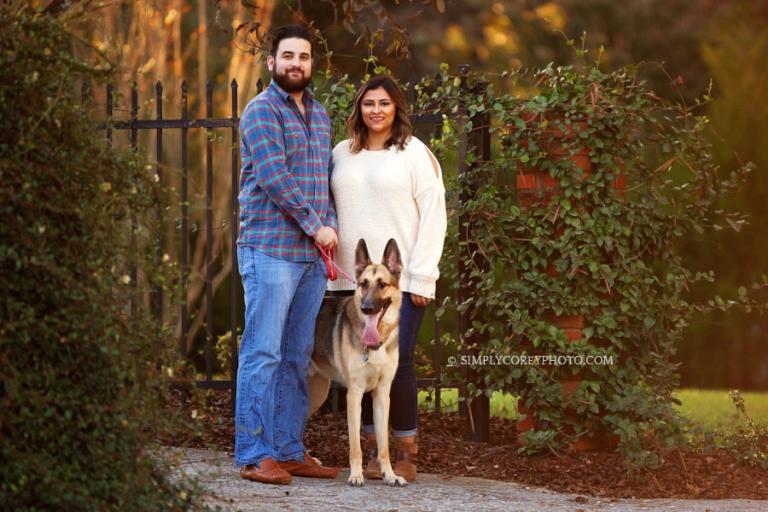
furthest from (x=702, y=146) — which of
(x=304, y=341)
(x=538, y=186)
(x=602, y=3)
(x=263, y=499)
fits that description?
(x=602, y=3)

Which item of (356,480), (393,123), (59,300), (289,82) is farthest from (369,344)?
(59,300)

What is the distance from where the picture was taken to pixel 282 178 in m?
5.41

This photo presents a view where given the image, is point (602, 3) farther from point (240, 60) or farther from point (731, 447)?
point (731, 447)

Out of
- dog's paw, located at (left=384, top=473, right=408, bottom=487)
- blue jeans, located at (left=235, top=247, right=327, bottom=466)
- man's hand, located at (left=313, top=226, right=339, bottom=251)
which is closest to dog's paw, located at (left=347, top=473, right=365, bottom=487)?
dog's paw, located at (left=384, top=473, right=408, bottom=487)

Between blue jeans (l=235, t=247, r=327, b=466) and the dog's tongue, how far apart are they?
0.37 metres

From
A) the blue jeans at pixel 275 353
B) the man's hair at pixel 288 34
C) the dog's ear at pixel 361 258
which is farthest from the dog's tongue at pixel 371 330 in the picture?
the man's hair at pixel 288 34

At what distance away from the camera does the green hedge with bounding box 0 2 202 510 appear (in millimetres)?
3549

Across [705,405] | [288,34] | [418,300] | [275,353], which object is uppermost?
[288,34]

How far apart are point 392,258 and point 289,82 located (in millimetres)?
1027

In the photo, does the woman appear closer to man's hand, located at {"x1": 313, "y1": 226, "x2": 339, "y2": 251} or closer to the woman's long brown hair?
the woman's long brown hair

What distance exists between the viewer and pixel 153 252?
12.9 ft

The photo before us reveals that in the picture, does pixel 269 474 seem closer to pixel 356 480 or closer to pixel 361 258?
pixel 356 480

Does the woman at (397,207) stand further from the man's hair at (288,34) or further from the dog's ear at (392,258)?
the man's hair at (288,34)

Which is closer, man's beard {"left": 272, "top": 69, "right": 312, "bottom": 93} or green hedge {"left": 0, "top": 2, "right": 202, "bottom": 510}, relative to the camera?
green hedge {"left": 0, "top": 2, "right": 202, "bottom": 510}
